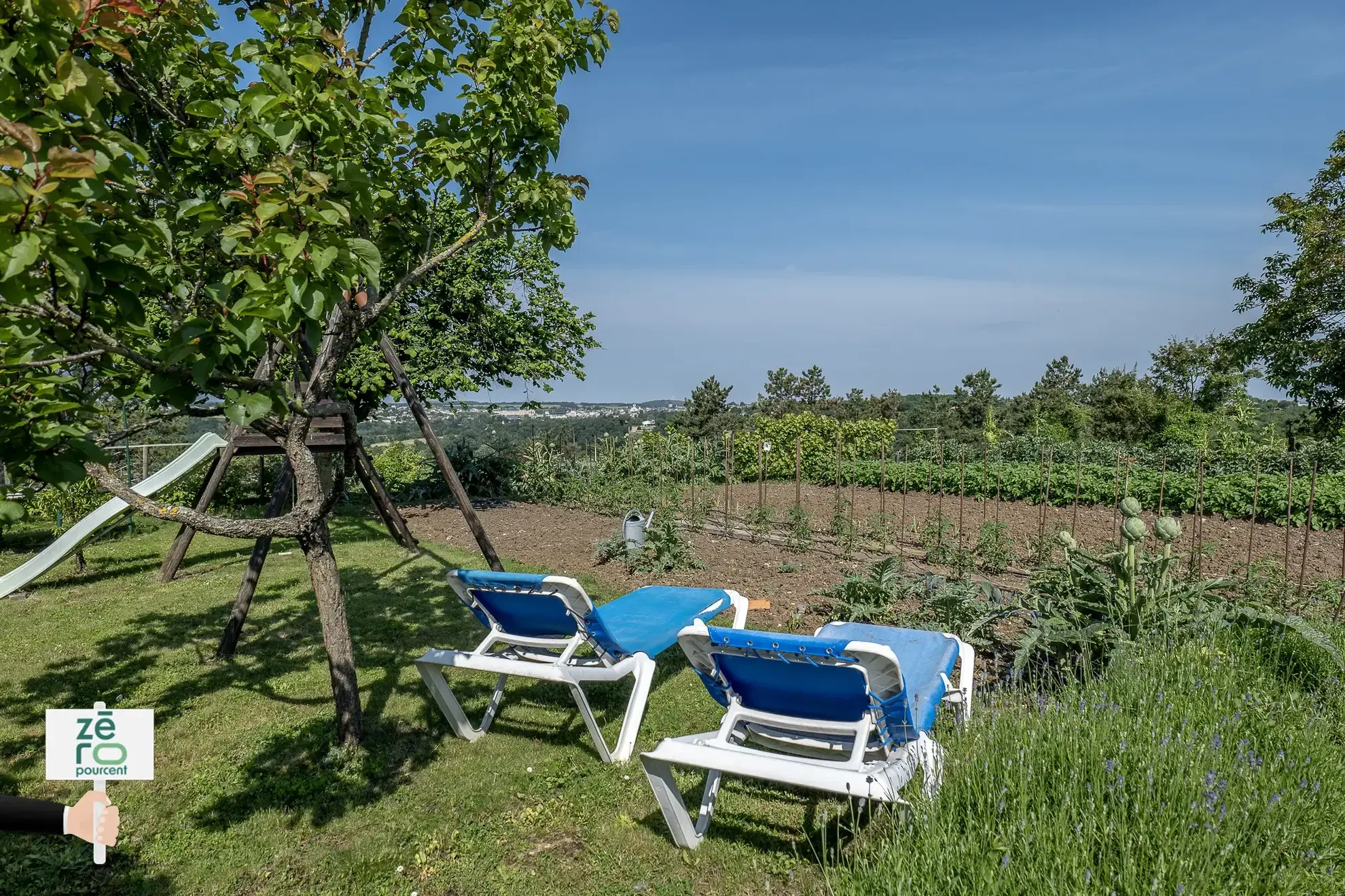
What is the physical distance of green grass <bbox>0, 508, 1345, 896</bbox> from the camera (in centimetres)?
199

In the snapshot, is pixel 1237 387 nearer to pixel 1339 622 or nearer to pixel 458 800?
pixel 1339 622

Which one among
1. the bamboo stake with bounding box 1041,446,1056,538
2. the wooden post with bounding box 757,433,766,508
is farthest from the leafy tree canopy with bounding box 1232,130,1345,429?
the wooden post with bounding box 757,433,766,508

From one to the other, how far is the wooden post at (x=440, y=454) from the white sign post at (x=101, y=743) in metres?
4.31

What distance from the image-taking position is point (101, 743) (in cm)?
195

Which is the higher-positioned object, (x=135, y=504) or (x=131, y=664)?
(x=135, y=504)

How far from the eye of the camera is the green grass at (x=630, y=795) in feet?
6.52

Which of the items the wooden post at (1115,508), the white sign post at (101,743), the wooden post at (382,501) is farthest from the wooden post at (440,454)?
the wooden post at (1115,508)

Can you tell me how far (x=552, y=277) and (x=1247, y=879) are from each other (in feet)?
44.7

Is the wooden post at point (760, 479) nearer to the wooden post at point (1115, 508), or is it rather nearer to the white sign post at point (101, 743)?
the wooden post at point (1115, 508)

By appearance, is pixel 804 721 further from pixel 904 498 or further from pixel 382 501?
pixel 904 498

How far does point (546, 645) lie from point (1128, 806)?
2577 millimetres

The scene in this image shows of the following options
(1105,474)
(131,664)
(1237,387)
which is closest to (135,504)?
(131,664)

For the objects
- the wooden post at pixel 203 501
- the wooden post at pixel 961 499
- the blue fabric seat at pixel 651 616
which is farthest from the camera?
the wooden post at pixel 961 499

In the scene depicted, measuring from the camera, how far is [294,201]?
7.68ft
